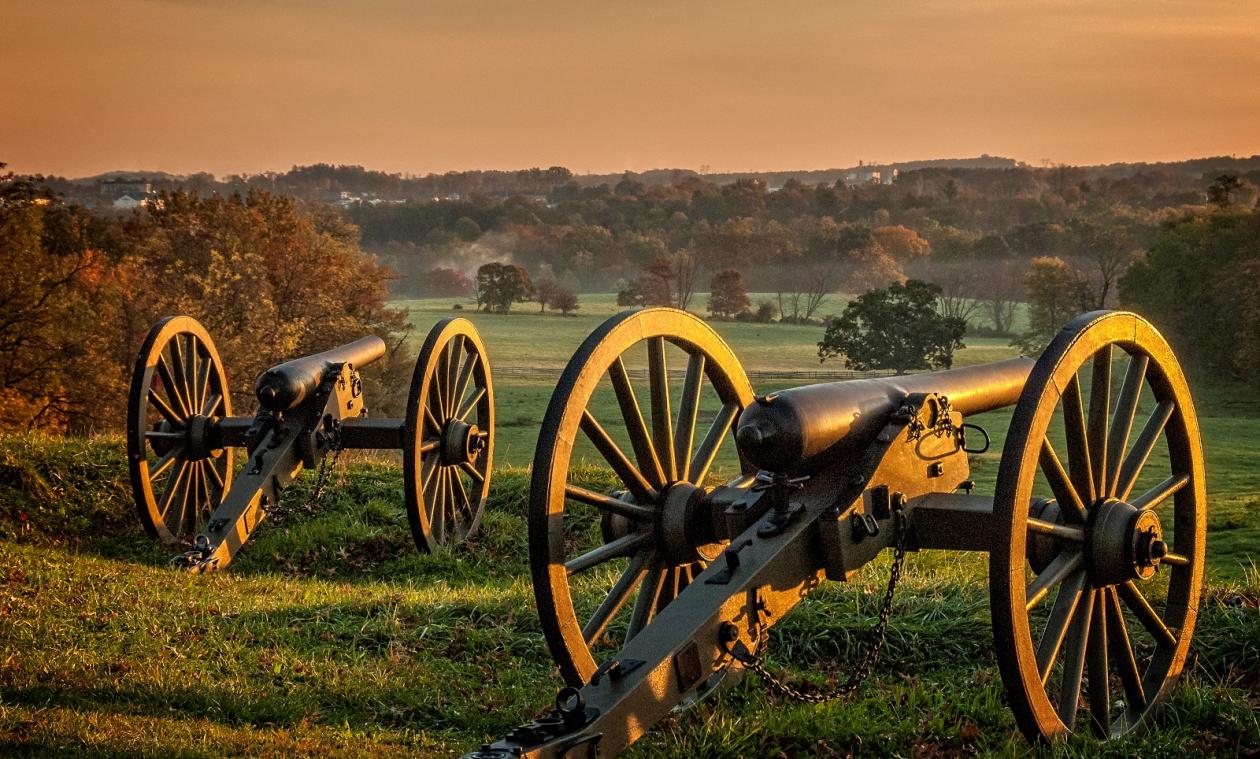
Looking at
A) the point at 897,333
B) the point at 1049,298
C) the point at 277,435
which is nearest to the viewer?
the point at 277,435

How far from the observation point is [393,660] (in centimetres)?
759

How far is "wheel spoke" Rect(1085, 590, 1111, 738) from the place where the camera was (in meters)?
5.92

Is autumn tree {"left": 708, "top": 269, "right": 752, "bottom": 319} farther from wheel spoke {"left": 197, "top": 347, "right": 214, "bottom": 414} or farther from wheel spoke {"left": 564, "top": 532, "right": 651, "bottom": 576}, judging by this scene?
wheel spoke {"left": 564, "top": 532, "right": 651, "bottom": 576}

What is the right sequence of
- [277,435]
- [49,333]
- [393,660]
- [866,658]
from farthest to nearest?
[49,333]
[277,435]
[393,660]
[866,658]

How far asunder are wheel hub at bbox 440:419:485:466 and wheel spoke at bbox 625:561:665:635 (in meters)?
5.25

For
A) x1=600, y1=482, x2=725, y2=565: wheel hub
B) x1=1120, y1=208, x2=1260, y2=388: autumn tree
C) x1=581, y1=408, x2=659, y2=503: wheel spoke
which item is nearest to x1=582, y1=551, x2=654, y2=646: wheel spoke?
x1=600, y1=482, x2=725, y2=565: wheel hub

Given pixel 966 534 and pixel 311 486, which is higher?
pixel 966 534

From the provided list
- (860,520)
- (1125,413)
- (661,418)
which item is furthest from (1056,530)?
(661,418)

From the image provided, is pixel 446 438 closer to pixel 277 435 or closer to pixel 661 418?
pixel 277 435

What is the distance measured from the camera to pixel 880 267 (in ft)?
178

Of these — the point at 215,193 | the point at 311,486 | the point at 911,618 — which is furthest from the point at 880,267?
the point at 911,618

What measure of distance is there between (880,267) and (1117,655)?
1933 inches

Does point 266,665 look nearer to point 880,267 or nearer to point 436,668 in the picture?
point 436,668

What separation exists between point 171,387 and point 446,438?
224cm
